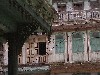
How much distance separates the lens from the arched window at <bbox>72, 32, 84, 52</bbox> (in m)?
31.4

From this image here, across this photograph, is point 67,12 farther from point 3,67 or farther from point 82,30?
point 3,67

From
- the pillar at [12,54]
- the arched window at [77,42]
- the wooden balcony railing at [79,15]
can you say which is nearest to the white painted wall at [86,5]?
the wooden balcony railing at [79,15]

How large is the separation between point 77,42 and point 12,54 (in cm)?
2366

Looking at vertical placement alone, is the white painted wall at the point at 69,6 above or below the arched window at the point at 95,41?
above

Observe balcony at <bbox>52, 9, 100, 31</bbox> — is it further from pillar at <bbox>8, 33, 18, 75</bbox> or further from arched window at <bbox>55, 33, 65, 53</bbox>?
pillar at <bbox>8, 33, 18, 75</bbox>

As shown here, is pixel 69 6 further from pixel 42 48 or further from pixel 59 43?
pixel 42 48

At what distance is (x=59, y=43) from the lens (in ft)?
105

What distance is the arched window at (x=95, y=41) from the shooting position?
102 feet

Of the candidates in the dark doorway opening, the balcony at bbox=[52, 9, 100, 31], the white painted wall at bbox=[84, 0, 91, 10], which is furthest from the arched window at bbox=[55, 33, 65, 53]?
the white painted wall at bbox=[84, 0, 91, 10]

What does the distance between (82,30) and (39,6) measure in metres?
25.1

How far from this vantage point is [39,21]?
7215 mm

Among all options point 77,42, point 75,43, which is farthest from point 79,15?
point 75,43

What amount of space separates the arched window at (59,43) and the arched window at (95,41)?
8.43ft

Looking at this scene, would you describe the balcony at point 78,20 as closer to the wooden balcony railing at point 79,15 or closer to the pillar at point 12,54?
the wooden balcony railing at point 79,15
